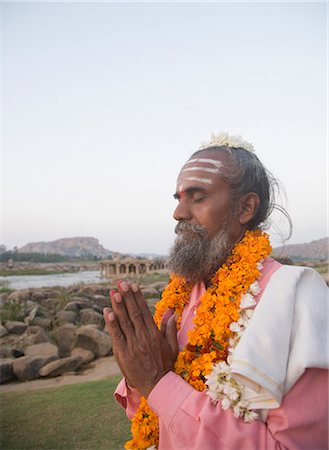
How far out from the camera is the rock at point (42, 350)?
8.81 m

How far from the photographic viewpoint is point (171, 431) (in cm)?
184

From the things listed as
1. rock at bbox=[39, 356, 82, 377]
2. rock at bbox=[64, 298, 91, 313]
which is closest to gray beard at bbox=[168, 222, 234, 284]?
rock at bbox=[39, 356, 82, 377]

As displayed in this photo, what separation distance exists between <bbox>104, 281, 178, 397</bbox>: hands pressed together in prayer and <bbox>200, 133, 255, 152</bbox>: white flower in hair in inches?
55.8

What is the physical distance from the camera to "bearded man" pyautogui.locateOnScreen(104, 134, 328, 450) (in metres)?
1.70

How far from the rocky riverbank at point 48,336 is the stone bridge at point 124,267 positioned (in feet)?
42.2

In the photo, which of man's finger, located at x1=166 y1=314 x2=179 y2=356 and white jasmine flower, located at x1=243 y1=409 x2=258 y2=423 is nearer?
white jasmine flower, located at x1=243 y1=409 x2=258 y2=423

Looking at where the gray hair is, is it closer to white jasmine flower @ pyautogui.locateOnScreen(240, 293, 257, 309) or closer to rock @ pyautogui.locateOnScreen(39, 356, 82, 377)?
white jasmine flower @ pyautogui.locateOnScreen(240, 293, 257, 309)

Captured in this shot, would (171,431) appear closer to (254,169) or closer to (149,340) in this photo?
(149,340)

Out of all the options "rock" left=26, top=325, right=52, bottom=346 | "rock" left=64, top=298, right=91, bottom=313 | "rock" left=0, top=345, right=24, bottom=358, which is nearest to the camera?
"rock" left=0, top=345, right=24, bottom=358

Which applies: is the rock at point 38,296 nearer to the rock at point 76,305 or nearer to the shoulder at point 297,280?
the rock at point 76,305

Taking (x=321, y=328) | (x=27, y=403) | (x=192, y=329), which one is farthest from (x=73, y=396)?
(x=321, y=328)

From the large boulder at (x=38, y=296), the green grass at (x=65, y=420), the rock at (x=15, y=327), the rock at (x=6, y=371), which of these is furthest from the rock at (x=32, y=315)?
the green grass at (x=65, y=420)

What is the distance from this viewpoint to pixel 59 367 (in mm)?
8055

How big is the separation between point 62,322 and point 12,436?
7.86 meters
